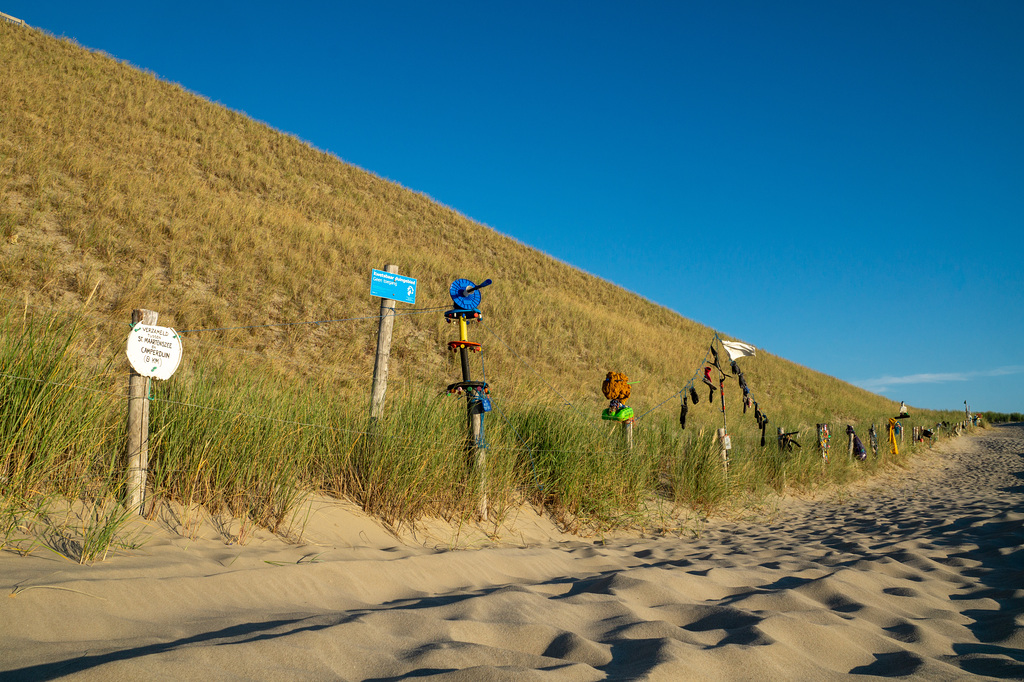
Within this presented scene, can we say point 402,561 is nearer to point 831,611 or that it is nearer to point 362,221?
point 831,611

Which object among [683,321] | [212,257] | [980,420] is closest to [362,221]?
[212,257]

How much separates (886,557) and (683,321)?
30911 millimetres

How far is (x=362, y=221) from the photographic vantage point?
23.3m

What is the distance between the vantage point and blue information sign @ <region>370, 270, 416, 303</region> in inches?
187

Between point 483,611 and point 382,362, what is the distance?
2782 millimetres

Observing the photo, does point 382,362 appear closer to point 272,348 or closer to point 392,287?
point 392,287

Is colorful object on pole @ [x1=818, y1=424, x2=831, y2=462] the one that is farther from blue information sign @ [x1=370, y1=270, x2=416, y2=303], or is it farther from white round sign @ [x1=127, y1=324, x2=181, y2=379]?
white round sign @ [x1=127, y1=324, x2=181, y2=379]

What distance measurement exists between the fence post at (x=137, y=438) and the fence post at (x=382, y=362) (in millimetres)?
1599

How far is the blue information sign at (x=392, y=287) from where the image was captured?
4742 millimetres

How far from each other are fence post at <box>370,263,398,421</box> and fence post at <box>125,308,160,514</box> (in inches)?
62.9

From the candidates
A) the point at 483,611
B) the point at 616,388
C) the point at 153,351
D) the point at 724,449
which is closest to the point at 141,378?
the point at 153,351

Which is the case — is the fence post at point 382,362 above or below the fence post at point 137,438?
above

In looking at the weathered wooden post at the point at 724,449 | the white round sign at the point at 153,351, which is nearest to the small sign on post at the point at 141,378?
the white round sign at the point at 153,351

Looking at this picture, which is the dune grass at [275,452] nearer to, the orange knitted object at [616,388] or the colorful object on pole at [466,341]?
the colorful object on pole at [466,341]
